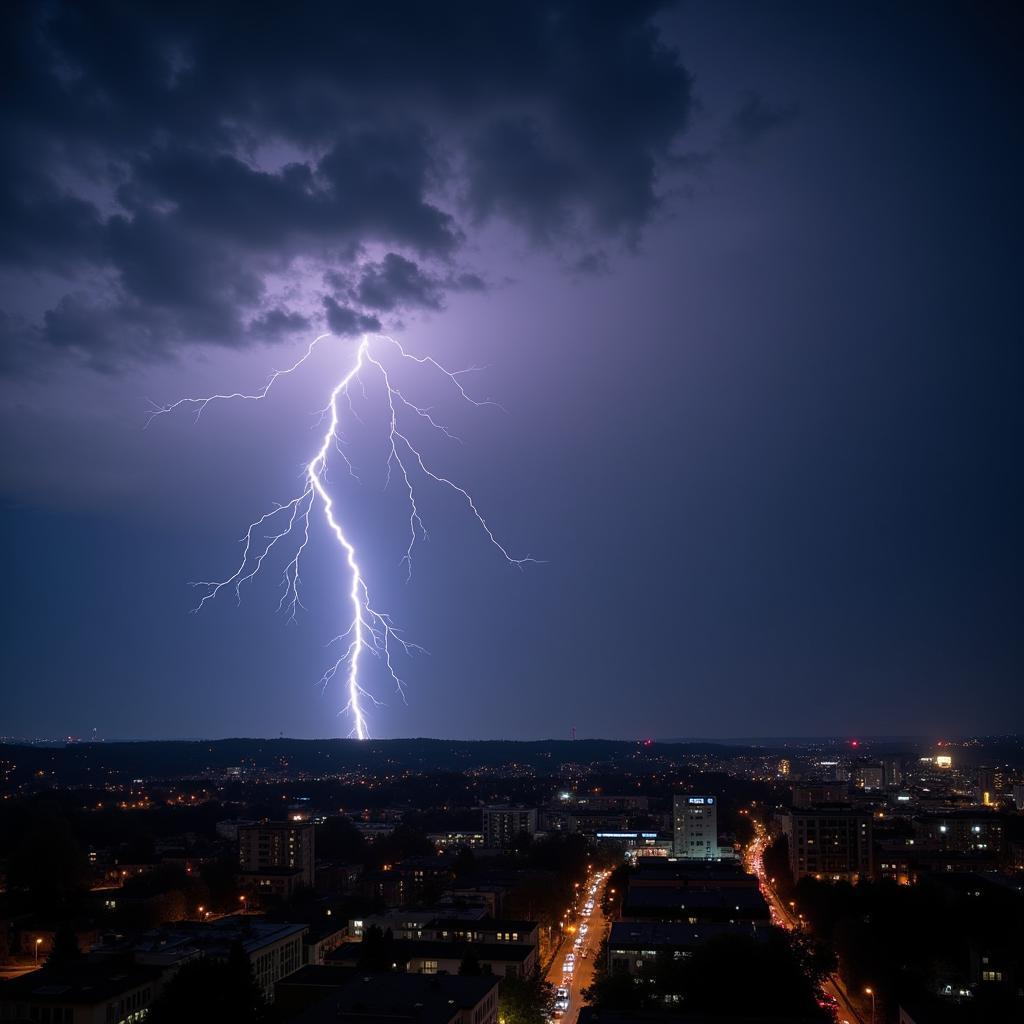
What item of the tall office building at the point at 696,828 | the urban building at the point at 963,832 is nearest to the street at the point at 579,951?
the tall office building at the point at 696,828

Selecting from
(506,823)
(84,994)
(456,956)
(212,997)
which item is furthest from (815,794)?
(212,997)

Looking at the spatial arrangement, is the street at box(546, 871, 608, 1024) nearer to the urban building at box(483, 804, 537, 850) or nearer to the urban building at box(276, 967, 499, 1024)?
the urban building at box(276, 967, 499, 1024)

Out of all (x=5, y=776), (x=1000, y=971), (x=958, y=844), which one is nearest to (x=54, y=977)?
(x=1000, y=971)

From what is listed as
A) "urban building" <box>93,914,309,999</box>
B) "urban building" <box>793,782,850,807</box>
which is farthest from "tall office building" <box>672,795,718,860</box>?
"urban building" <box>93,914,309,999</box>

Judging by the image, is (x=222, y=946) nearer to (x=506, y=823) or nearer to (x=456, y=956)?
(x=456, y=956)

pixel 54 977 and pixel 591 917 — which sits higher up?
pixel 54 977

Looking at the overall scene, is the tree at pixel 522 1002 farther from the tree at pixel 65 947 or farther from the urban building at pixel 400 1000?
the tree at pixel 65 947

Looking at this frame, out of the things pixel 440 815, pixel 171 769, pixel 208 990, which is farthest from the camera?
pixel 171 769

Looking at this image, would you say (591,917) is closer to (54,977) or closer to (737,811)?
(54,977)
